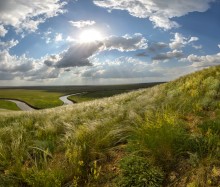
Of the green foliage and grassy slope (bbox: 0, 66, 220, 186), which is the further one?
grassy slope (bbox: 0, 66, 220, 186)

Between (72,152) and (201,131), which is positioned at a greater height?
(201,131)

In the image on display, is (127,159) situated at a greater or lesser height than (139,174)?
greater

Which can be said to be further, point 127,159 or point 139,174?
point 127,159

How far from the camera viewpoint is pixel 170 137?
18.9ft

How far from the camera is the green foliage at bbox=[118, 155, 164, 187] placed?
201 inches

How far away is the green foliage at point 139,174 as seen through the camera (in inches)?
201

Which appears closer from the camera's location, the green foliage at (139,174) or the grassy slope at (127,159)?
the green foliage at (139,174)

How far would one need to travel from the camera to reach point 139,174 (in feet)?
17.3

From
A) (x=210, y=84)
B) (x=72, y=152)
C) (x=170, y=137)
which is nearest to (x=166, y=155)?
(x=170, y=137)

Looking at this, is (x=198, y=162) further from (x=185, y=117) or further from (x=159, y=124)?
(x=185, y=117)

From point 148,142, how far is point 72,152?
1.83 m

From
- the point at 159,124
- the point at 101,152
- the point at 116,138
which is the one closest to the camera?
the point at 159,124

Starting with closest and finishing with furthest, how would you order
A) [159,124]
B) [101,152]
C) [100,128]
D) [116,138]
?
[159,124] → [101,152] → [116,138] → [100,128]

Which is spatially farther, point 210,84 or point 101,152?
point 210,84
